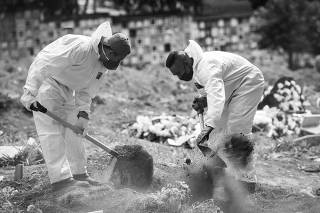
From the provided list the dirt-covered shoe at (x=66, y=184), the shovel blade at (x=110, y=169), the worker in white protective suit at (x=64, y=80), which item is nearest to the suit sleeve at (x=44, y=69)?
the worker in white protective suit at (x=64, y=80)

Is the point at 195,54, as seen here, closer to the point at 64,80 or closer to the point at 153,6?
the point at 64,80

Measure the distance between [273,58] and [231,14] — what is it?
5.14 ft

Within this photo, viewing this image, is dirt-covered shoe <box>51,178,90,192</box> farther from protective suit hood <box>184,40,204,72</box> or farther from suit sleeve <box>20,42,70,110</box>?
protective suit hood <box>184,40,204,72</box>

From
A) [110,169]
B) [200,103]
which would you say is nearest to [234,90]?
[200,103]

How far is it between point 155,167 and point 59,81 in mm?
1692

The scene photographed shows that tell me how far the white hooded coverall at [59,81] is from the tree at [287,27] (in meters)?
9.86

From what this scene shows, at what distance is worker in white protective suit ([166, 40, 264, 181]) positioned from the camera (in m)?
5.61

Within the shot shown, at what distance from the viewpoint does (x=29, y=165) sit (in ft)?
22.4

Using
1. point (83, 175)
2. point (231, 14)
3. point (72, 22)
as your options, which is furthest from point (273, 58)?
point (83, 175)

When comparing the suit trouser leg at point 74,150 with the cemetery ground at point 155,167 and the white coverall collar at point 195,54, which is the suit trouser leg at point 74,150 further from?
the white coverall collar at point 195,54

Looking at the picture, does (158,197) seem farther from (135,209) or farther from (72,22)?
(72,22)

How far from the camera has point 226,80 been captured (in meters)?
5.87

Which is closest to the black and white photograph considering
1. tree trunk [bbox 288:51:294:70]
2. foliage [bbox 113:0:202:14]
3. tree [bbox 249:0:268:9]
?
foliage [bbox 113:0:202:14]

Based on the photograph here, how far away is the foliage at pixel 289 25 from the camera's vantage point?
1491 cm
